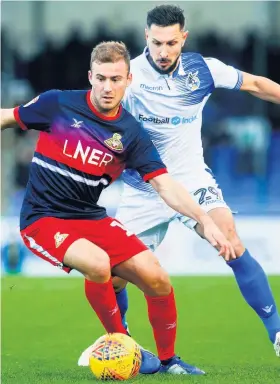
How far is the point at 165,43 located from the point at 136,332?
3.20m

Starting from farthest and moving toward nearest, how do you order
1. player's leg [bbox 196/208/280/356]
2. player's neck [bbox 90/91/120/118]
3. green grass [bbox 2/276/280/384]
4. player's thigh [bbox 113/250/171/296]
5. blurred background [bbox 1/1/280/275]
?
blurred background [bbox 1/1/280/275], player's leg [bbox 196/208/280/356], green grass [bbox 2/276/280/384], player's neck [bbox 90/91/120/118], player's thigh [bbox 113/250/171/296]

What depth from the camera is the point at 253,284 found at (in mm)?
7238

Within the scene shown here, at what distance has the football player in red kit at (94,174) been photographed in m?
6.61

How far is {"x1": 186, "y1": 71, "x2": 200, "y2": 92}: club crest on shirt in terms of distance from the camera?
773 cm

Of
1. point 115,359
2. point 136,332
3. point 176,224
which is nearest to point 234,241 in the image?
point 115,359

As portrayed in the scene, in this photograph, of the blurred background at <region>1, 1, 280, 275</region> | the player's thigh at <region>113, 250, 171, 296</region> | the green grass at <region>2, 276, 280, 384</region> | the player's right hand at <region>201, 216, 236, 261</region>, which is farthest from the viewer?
the blurred background at <region>1, 1, 280, 275</region>

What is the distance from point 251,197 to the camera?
18031 mm

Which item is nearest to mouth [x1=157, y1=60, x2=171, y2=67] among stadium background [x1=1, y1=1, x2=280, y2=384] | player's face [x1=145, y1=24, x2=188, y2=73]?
player's face [x1=145, y1=24, x2=188, y2=73]

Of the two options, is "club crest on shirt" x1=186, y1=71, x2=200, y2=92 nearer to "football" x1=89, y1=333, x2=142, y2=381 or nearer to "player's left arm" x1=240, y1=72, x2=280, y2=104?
"player's left arm" x1=240, y1=72, x2=280, y2=104

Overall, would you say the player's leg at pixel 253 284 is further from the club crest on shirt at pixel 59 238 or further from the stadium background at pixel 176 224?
the club crest on shirt at pixel 59 238

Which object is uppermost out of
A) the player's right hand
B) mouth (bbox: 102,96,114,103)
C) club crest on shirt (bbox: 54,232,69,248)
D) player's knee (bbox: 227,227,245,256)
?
mouth (bbox: 102,96,114,103)

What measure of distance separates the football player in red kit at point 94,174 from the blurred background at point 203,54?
9226 mm

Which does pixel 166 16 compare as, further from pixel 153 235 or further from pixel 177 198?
pixel 153 235

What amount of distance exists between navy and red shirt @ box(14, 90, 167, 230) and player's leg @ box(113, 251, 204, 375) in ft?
1.38
